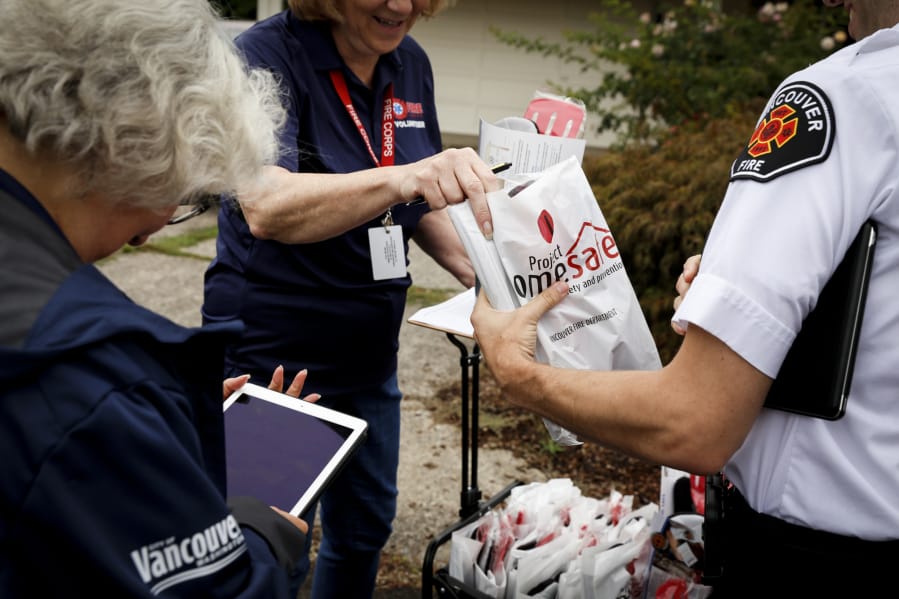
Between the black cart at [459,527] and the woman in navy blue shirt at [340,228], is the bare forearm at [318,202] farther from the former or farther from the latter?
the black cart at [459,527]

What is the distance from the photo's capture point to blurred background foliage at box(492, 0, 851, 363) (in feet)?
13.4


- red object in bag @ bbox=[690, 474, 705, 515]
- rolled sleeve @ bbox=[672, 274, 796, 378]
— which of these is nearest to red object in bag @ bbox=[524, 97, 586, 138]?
rolled sleeve @ bbox=[672, 274, 796, 378]

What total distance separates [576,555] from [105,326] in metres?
1.60

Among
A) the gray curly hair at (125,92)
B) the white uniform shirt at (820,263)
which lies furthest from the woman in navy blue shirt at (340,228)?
the white uniform shirt at (820,263)

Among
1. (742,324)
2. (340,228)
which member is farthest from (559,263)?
(340,228)

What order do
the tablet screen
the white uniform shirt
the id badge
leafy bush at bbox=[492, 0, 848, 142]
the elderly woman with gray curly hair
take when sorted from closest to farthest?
the elderly woman with gray curly hair, the white uniform shirt, the tablet screen, the id badge, leafy bush at bbox=[492, 0, 848, 142]

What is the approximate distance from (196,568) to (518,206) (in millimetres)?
854

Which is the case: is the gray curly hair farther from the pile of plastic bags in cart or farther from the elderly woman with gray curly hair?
the pile of plastic bags in cart

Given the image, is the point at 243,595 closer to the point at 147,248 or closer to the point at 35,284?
the point at 35,284

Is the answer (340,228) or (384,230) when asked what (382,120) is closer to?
(384,230)

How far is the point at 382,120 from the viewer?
2.32 metres

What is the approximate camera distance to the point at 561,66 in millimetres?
10367

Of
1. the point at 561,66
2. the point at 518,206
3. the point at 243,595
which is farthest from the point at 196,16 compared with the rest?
the point at 561,66

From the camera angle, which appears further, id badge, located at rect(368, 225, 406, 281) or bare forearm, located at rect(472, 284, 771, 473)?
id badge, located at rect(368, 225, 406, 281)
